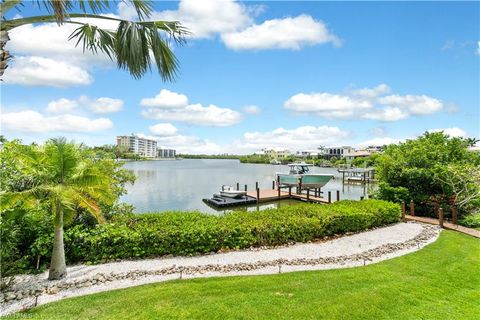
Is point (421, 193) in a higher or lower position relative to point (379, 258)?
higher

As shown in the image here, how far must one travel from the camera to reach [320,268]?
645cm

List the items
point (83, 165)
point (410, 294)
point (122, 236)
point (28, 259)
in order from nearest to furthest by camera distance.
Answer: point (410, 294) → point (83, 165) → point (28, 259) → point (122, 236)

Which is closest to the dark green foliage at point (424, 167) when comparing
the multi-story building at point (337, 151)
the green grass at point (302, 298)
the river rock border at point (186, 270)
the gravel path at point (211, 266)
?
the gravel path at point (211, 266)

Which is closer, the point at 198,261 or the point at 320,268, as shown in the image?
the point at 320,268

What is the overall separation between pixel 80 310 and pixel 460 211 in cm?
1496

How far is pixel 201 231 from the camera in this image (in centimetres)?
745

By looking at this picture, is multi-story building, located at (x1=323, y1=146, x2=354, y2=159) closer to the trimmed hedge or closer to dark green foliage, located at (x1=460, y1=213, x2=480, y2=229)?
dark green foliage, located at (x1=460, y1=213, x2=480, y2=229)

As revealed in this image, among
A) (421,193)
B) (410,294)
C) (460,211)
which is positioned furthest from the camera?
(421,193)

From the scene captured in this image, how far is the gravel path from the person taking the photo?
16.9 ft

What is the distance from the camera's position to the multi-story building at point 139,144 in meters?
125

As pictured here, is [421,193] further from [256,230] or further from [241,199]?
[241,199]

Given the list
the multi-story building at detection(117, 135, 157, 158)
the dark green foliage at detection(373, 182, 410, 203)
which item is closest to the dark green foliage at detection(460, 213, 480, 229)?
the dark green foliage at detection(373, 182, 410, 203)

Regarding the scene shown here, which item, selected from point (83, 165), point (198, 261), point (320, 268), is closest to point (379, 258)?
point (320, 268)

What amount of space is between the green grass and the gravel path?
48 cm
